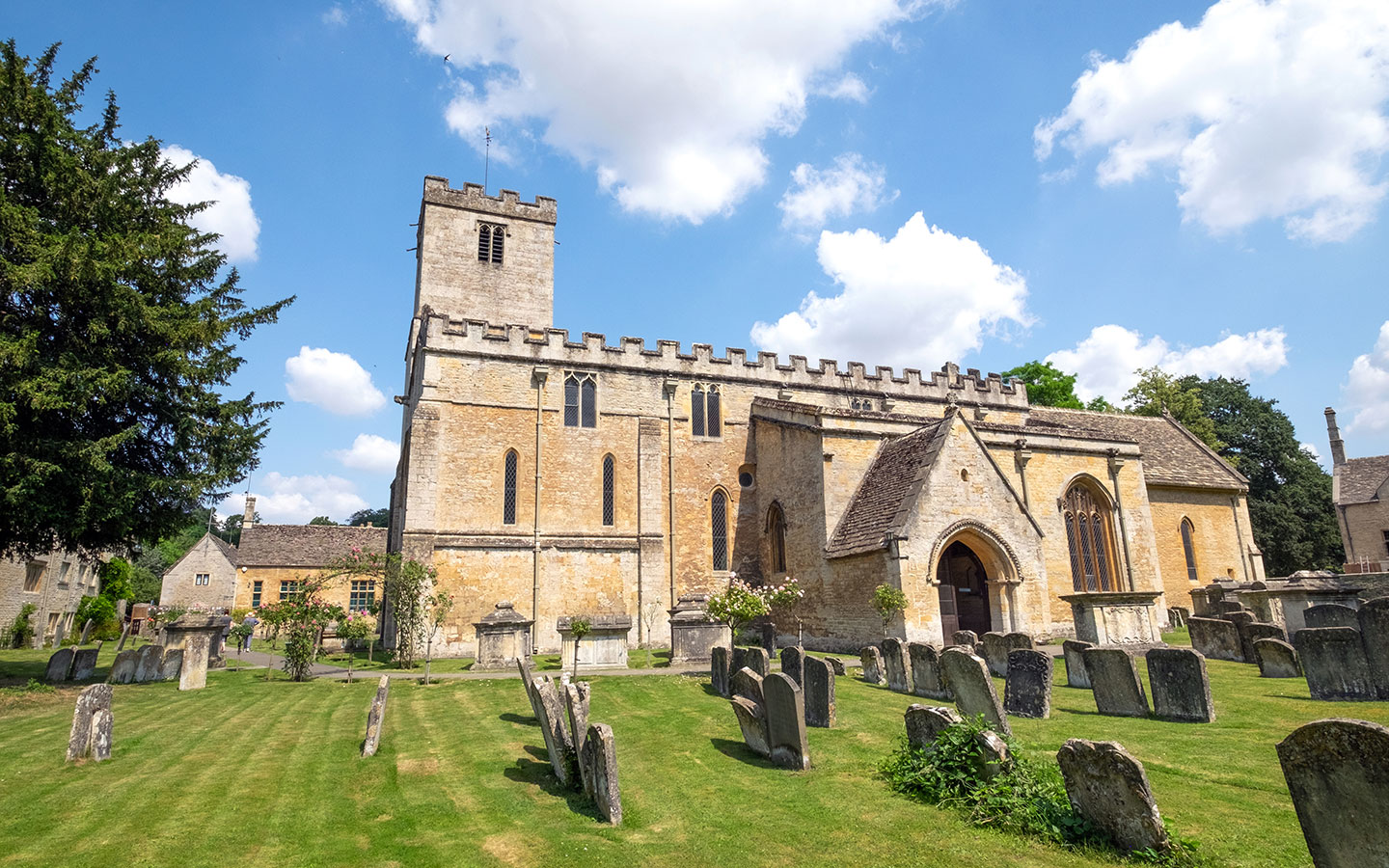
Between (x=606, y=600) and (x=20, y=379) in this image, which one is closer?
(x=20, y=379)

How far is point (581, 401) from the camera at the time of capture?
2669 cm

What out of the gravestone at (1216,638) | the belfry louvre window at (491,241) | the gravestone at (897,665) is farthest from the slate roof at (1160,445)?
the belfry louvre window at (491,241)

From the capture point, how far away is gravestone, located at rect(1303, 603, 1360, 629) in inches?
524

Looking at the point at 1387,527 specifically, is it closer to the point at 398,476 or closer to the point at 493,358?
the point at 493,358

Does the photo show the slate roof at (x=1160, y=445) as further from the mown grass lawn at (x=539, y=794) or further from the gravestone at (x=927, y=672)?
the mown grass lawn at (x=539, y=794)

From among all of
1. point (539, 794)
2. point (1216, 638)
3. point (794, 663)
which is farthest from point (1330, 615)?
point (539, 794)

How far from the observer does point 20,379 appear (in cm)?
1340

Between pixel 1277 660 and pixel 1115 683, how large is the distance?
512 cm

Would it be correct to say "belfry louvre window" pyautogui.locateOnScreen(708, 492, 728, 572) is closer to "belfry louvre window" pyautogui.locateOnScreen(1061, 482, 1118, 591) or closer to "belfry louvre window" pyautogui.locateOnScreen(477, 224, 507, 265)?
"belfry louvre window" pyautogui.locateOnScreen(1061, 482, 1118, 591)

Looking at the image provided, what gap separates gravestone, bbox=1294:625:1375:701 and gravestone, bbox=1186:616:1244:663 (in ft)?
17.0

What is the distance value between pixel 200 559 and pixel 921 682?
5253 cm

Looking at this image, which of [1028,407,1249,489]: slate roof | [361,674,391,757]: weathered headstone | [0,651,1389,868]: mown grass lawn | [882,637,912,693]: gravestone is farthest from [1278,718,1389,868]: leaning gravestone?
[1028,407,1249,489]: slate roof

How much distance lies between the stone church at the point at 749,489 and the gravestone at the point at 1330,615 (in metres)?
5.83

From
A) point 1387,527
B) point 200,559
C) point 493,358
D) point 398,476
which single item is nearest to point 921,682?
point 493,358
